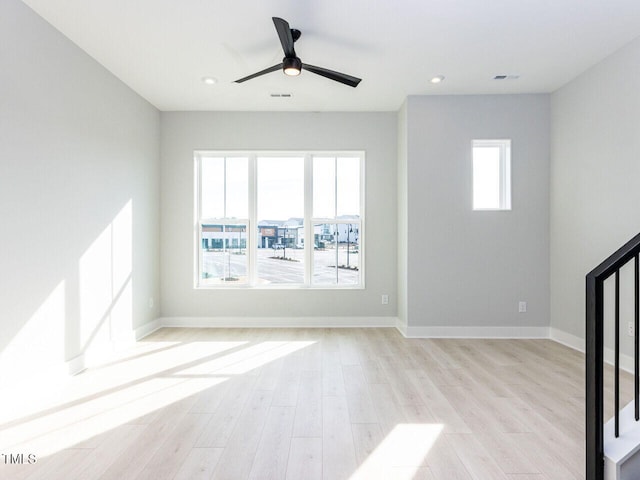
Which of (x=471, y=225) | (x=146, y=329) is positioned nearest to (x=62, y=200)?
(x=146, y=329)

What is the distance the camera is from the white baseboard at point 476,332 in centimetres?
428

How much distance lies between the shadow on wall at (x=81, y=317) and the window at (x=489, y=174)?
166 inches

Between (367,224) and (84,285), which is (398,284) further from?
(84,285)

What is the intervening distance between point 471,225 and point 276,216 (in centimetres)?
257

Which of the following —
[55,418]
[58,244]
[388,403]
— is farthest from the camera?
[58,244]

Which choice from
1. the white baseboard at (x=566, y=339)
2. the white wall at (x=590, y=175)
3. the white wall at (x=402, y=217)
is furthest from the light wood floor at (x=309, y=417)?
the white wall at (x=402, y=217)

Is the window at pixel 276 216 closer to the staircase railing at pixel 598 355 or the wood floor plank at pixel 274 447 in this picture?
the wood floor plank at pixel 274 447

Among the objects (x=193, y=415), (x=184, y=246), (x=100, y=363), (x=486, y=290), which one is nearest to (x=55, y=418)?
(x=193, y=415)

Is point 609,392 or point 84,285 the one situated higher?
point 84,285

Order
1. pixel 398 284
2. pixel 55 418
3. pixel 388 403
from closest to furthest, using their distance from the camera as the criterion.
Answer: pixel 55 418 < pixel 388 403 < pixel 398 284

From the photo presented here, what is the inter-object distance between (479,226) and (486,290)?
794mm

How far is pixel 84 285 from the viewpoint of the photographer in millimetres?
3248

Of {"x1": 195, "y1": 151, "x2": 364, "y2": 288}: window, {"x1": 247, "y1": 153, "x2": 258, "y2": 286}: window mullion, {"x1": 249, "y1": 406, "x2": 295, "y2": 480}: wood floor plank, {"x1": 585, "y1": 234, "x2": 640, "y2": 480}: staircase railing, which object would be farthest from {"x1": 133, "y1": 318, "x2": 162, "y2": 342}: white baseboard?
{"x1": 585, "y1": 234, "x2": 640, "y2": 480}: staircase railing

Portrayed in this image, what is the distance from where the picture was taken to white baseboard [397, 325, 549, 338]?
14.0 feet
